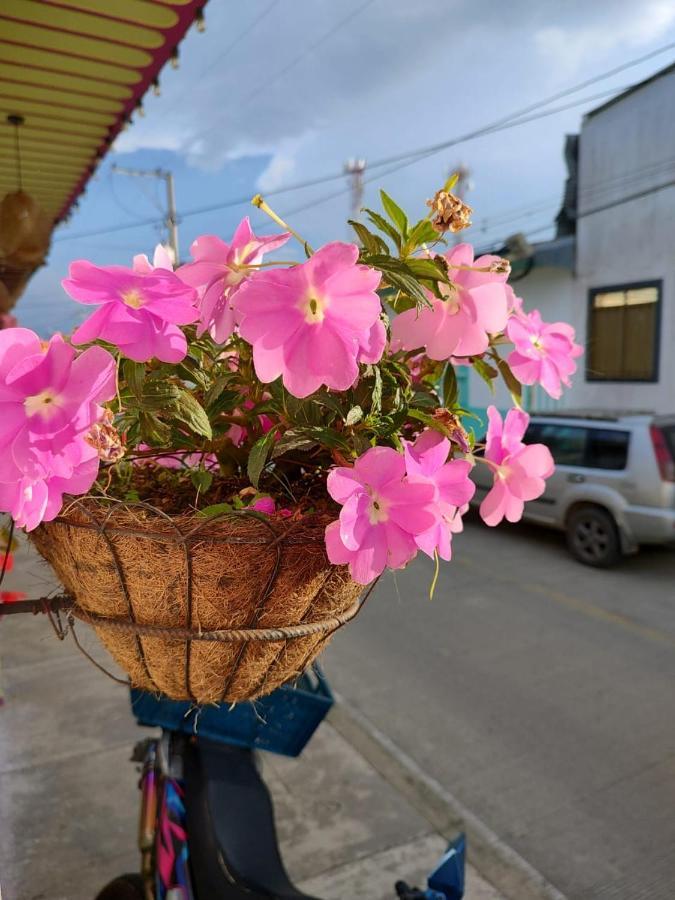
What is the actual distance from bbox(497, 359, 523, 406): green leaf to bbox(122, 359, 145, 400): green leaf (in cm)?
45

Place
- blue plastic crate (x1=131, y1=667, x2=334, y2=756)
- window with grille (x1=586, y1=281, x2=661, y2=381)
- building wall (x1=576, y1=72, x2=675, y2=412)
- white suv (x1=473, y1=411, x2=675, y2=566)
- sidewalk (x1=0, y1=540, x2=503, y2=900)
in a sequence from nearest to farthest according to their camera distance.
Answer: blue plastic crate (x1=131, y1=667, x2=334, y2=756)
sidewalk (x1=0, y1=540, x2=503, y2=900)
white suv (x1=473, y1=411, x2=675, y2=566)
building wall (x1=576, y1=72, x2=675, y2=412)
window with grille (x1=586, y1=281, x2=661, y2=381)

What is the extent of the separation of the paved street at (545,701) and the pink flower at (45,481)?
1.28m

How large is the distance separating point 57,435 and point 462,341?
17.0 inches

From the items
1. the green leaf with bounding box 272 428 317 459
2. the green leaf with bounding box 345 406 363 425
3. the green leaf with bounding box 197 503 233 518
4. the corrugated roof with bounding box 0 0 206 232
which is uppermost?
the corrugated roof with bounding box 0 0 206 232

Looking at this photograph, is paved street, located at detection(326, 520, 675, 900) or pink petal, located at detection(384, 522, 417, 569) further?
paved street, located at detection(326, 520, 675, 900)

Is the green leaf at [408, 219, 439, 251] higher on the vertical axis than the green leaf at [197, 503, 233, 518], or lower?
higher

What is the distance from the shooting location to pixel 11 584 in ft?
16.8

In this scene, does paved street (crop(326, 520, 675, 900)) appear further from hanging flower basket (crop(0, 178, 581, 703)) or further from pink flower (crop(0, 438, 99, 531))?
pink flower (crop(0, 438, 99, 531))

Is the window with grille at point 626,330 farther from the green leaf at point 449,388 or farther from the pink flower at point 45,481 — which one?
the pink flower at point 45,481


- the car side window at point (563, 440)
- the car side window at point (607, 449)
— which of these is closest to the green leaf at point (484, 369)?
the car side window at point (607, 449)

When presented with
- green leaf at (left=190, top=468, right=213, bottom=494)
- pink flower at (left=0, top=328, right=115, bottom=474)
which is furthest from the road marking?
pink flower at (left=0, top=328, right=115, bottom=474)

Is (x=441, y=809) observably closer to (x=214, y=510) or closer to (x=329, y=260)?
(x=214, y=510)

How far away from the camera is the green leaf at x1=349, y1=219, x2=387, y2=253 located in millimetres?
780

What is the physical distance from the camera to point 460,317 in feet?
2.58
